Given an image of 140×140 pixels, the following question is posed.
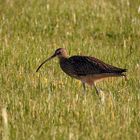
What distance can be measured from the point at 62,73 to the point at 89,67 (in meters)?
0.97

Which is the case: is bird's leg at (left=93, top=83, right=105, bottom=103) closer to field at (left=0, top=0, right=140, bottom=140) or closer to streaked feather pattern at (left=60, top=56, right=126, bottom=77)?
field at (left=0, top=0, right=140, bottom=140)

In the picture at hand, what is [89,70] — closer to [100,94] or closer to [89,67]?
[89,67]

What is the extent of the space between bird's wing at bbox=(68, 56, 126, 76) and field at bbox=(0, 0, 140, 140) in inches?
8.5

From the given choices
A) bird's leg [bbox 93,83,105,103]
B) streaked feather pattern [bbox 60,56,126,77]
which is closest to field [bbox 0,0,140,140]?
bird's leg [bbox 93,83,105,103]

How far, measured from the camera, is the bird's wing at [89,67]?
962 centimetres

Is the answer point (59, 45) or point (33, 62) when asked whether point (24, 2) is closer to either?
point (59, 45)

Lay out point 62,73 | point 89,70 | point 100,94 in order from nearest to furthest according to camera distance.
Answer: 1. point 100,94
2. point 89,70
3. point 62,73

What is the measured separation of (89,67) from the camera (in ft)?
32.2

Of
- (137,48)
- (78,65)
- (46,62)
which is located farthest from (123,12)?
(78,65)

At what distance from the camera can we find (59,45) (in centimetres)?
1277

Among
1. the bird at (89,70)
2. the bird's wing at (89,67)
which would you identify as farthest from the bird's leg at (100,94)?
the bird's wing at (89,67)

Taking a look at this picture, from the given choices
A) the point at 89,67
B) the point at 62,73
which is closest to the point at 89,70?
the point at 89,67

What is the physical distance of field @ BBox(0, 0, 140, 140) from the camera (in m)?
7.14

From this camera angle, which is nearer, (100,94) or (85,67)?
(100,94)
